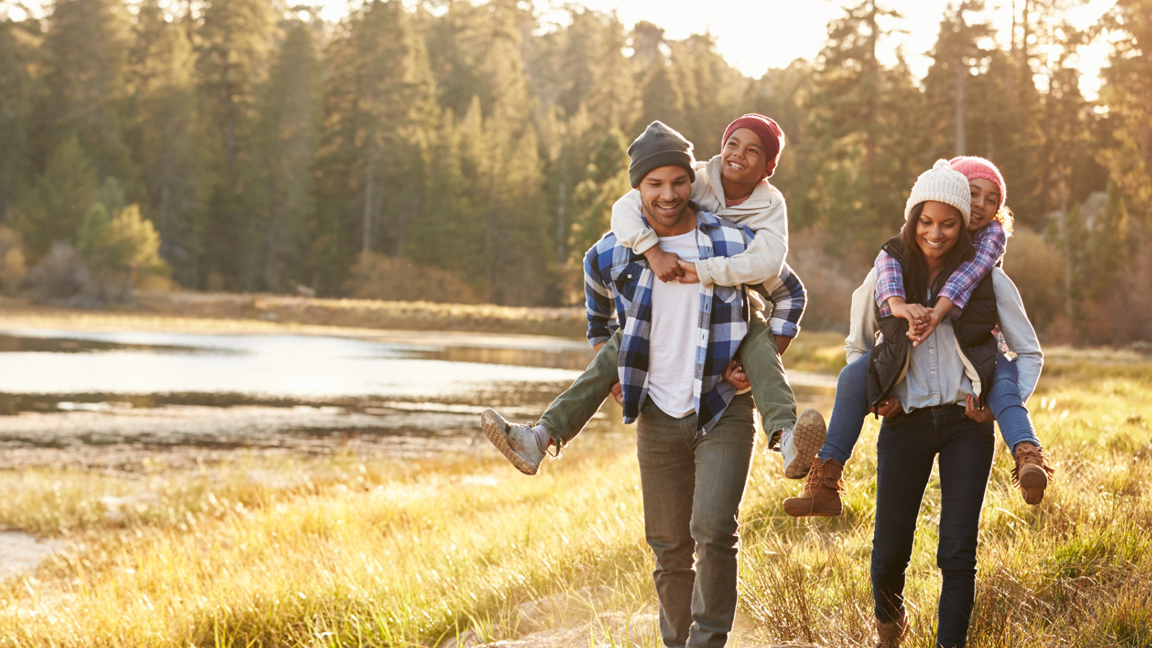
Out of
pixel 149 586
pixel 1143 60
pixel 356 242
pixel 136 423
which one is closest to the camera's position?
pixel 149 586

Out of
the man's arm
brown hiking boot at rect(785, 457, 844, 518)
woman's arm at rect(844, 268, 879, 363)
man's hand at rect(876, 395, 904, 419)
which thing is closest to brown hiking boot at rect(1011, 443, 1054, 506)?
man's hand at rect(876, 395, 904, 419)

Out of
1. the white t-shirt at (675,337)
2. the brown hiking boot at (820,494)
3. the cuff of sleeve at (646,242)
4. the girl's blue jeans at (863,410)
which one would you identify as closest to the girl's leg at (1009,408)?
the girl's blue jeans at (863,410)

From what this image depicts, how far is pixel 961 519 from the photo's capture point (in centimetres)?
309

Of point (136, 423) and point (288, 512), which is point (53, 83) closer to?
point (136, 423)

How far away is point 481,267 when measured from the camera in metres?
61.8

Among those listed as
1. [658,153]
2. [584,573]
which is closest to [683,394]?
[658,153]

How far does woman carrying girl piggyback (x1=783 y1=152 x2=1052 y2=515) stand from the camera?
3023 mm

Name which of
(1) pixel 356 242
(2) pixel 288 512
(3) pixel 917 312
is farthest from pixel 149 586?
(1) pixel 356 242

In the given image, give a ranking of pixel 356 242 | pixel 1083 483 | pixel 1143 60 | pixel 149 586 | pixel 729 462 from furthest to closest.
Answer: pixel 356 242 → pixel 1143 60 → pixel 149 586 → pixel 1083 483 → pixel 729 462

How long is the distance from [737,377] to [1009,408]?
0.85 meters

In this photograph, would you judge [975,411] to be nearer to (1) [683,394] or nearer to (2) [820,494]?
(2) [820,494]

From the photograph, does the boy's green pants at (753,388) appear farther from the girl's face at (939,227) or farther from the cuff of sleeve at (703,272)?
the girl's face at (939,227)

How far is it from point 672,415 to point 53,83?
216 feet

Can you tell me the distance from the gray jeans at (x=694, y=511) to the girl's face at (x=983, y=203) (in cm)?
101
